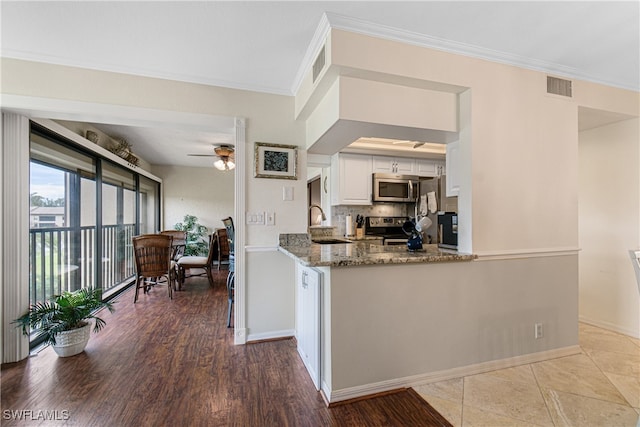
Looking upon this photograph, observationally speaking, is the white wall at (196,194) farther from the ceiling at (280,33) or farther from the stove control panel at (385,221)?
the ceiling at (280,33)

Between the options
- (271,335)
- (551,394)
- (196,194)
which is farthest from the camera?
(196,194)

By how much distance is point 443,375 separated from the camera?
2.01m

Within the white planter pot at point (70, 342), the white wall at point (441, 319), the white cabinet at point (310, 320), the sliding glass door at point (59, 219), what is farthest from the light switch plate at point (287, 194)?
the sliding glass door at point (59, 219)

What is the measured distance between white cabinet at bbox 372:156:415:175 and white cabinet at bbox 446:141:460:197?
1.77m

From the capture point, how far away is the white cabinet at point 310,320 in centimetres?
189

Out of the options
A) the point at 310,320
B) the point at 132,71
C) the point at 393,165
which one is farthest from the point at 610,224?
the point at 132,71

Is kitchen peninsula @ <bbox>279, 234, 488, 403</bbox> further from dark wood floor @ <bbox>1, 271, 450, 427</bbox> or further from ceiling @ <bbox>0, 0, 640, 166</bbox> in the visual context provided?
ceiling @ <bbox>0, 0, 640, 166</bbox>

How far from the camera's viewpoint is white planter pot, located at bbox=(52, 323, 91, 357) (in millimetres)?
2320

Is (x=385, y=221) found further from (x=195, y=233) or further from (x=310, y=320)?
(x=195, y=233)

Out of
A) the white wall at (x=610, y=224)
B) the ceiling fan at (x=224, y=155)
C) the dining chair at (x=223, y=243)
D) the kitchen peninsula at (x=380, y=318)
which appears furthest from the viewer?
the dining chair at (x=223, y=243)

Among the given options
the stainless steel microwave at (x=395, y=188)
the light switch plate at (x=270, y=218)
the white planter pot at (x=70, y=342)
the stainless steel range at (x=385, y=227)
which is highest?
the stainless steel microwave at (x=395, y=188)

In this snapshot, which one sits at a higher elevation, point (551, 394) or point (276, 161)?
point (276, 161)

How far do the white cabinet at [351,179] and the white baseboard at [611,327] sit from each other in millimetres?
2845

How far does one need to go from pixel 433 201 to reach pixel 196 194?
207 inches
